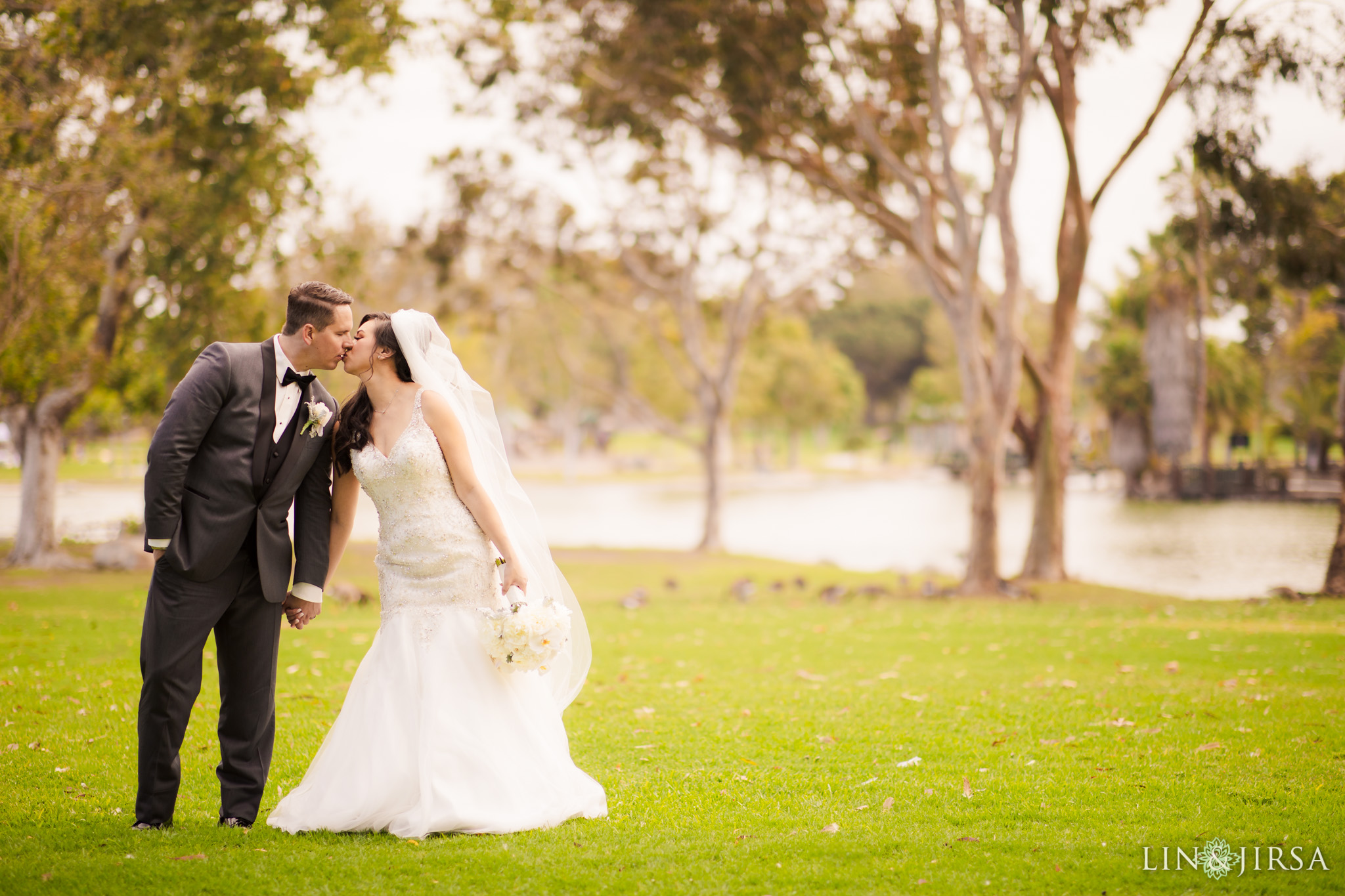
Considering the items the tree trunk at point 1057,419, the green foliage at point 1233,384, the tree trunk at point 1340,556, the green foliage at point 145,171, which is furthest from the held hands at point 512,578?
the green foliage at point 1233,384

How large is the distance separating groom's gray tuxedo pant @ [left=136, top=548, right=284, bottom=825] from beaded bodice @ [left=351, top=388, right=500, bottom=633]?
0.57 meters

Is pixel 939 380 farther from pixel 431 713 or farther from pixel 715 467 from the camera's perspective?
pixel 431 713

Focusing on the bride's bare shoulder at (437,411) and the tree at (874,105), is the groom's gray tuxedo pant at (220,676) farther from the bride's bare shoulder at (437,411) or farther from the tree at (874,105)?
the tree at (874,105)

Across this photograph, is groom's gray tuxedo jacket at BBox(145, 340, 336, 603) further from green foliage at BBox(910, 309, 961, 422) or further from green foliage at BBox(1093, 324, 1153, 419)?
green foliage at BBox(910, 309, 961, 422)

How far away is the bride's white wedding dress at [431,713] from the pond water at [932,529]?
56.9 feet

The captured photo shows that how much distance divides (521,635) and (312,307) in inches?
67.8

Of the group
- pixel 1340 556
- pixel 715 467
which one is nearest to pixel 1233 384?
pixel 715 467

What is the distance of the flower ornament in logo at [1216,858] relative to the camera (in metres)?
4.12

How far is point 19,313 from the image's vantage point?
14.1 metres

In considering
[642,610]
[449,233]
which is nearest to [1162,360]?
[449,233]

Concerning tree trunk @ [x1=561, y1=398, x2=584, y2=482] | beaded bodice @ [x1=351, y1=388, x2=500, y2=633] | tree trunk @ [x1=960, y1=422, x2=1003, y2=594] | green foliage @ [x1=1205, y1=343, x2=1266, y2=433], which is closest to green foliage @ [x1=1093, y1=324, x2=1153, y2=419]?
green foliage @ [x1=1205, y1=343, x2=1266, y2=433]

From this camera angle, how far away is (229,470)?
14.6 ft

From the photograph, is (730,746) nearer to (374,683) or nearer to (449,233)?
(374,683)

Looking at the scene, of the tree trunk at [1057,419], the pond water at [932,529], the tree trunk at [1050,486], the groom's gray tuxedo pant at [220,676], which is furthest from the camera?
the pond water at [932,529]
